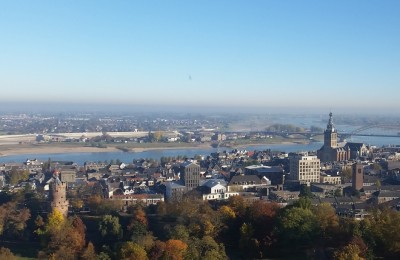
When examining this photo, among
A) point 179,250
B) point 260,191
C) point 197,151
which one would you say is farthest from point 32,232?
point 197,151

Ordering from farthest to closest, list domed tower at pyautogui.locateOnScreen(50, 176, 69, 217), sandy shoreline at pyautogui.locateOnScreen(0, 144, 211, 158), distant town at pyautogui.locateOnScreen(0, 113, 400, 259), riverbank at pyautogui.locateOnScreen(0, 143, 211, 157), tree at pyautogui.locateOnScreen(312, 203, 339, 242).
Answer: riverbank at pyautogui.locateOnScreen(0, 143, 211, 157) → sandy shoreline at pyautogui.locateOnScreen(0, 144, 211, 158) → domed tower at pyautogui.locateOnScreen(50, 176, 69, 217) → distant town at pyautogui.locateOnScreen(0, 113, 400, 259) → tree at pyautogui.locateOnScreen(312, 203, 339, 242)

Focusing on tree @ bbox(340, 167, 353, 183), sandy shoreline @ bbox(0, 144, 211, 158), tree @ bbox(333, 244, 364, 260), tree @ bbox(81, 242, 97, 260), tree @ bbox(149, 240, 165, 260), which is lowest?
sandy shoreline @ bbox(0, 144, 211, 158)

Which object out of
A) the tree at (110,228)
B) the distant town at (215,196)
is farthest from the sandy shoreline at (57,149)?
the tree at (110,228)

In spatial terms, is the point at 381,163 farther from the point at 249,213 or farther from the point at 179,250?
the point at 179,250

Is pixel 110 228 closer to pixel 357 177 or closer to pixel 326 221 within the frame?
pixel 326 221

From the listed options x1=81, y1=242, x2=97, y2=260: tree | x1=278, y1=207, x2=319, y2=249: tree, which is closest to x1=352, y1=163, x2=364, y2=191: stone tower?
x1=278, y1=207, x2=319, y2=249: tree

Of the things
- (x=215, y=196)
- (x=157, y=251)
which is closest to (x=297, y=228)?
(x=157, y=251)

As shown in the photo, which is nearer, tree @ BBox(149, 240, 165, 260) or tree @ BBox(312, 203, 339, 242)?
tree @ BBox(149, 240, 165, 260)

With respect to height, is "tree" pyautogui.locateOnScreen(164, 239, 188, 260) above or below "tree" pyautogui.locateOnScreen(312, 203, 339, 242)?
below

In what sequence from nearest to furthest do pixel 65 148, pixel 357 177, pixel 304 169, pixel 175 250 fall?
pixel 175 250 < pixel 357 177 < pixel 304 169 < pixel 65 148

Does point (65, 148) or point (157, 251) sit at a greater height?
point (157, 251)

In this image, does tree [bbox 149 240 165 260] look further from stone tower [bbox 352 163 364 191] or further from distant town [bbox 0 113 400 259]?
stone tower [bbox 352 163 364 191]
